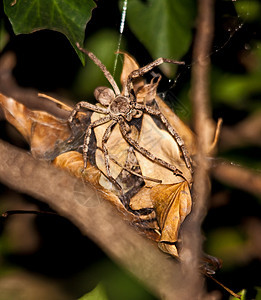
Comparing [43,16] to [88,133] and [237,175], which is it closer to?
[88,133]

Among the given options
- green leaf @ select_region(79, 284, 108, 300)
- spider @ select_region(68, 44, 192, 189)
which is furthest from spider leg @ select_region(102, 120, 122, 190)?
green leaf @ select_region(79, 284, 108, 300)

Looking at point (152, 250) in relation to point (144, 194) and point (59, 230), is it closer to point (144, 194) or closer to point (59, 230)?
point (144, 194)

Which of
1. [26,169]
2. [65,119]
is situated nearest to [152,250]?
[26,169]

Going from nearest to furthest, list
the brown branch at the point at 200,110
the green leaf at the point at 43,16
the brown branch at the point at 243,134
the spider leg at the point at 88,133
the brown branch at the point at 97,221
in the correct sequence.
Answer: the brown branch at the point at 200,110
the brown branch at the point at 97,221
the green leaf at the point at 43,16
the spider leg at the point at 88,133
the brown branch at the point at 243,134

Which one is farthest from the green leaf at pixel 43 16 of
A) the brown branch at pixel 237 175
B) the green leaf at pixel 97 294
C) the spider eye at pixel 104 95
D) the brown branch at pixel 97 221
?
the green leaf at pixel 97 294

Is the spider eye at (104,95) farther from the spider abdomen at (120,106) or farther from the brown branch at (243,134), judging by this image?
the brown branch at (243,134)

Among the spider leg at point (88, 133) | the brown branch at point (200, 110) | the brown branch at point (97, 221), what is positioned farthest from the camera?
the spider leg at point (88, 133)

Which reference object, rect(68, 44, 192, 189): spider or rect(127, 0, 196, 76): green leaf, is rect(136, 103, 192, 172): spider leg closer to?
rect(68, 44, 192, 189): spider

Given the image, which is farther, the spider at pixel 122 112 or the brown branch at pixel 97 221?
the spider at pixel 122 112
